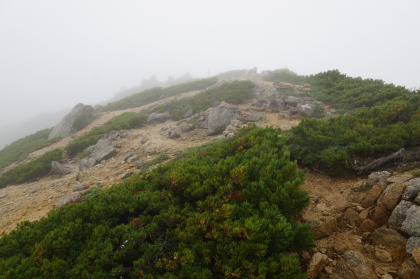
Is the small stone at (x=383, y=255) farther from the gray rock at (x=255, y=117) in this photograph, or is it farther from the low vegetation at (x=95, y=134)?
the low vegetation at (x=95, y=134)

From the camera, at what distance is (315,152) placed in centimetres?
671

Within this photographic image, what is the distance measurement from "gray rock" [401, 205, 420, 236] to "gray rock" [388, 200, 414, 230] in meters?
0.10

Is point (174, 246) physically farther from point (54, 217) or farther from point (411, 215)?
point (411, 215)

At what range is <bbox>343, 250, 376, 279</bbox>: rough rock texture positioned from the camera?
307 cm

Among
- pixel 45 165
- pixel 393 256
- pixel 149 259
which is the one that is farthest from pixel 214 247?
pixel 45 165

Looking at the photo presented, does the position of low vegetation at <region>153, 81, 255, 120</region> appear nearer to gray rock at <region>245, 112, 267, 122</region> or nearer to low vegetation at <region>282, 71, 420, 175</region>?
gray rock at <region>245, 112, 267, 122</region>

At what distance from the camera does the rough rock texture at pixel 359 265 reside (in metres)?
3.07

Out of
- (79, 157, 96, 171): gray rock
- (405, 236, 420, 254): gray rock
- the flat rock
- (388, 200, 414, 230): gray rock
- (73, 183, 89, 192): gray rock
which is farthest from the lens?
(79, 157, 96, 171): gray rock

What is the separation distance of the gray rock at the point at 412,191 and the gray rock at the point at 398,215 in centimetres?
18

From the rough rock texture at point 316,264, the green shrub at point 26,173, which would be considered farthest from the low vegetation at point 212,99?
the rough rock texture at point 316,264

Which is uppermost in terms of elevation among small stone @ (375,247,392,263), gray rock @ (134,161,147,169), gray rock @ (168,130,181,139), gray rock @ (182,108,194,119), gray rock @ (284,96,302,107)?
gray rock @ (182,108,194,119)

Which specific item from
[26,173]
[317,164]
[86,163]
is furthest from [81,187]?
[317,164]

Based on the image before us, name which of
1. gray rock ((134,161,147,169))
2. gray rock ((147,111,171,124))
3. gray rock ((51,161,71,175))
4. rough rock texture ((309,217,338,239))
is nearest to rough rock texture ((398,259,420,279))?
rough rock texture ((309,217,338,239))

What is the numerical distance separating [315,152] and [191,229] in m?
5.33
